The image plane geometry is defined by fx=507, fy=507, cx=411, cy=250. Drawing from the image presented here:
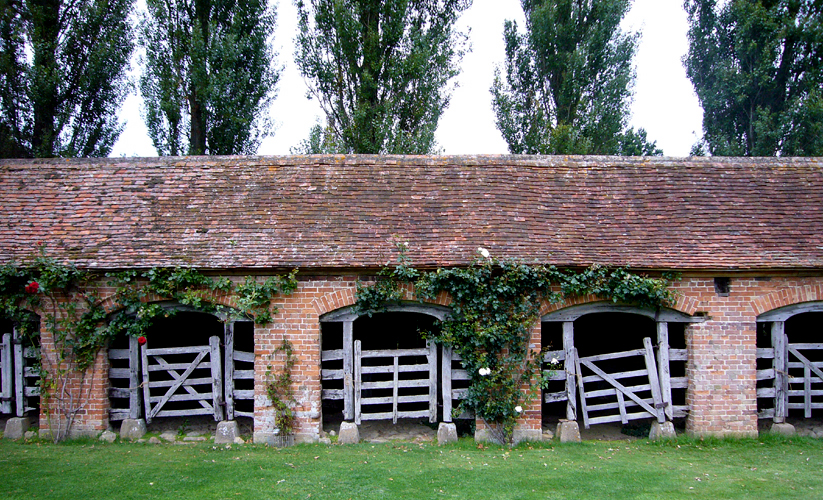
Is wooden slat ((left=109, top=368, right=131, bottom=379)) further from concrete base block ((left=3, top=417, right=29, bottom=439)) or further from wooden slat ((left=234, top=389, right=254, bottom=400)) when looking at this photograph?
wooden slat ((left=234, top=389, right=254, bottom=400))

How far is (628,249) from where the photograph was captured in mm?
8367

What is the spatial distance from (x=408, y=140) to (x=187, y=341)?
8.51 metres

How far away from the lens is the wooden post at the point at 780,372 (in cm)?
849

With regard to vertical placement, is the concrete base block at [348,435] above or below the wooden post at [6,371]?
below

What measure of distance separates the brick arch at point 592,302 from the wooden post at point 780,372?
5.32ft

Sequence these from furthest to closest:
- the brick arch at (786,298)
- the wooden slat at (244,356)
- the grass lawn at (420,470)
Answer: the wooden slat at (244,356) < the brick arch at (786,298) < the grass lawn at (420,470)

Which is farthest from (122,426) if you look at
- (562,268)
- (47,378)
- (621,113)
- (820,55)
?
(820,55)

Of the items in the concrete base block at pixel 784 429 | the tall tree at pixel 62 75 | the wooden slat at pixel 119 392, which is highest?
the tall tree at pixel 62 75

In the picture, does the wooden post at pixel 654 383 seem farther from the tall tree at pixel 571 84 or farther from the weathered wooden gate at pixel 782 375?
the tall tree at pixel 571 84

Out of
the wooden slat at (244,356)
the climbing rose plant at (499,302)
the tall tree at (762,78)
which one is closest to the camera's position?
the climbing rose plant at (499,302)

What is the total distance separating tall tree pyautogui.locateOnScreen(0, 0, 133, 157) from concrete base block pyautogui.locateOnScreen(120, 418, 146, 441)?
A: 1017cm

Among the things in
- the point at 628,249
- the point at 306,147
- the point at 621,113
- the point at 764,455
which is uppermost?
the point at 621,113

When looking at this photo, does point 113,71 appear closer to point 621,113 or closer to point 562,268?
point 562,268

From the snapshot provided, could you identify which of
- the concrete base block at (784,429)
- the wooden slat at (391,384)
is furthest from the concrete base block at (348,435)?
the concrete base block at (784,429)
